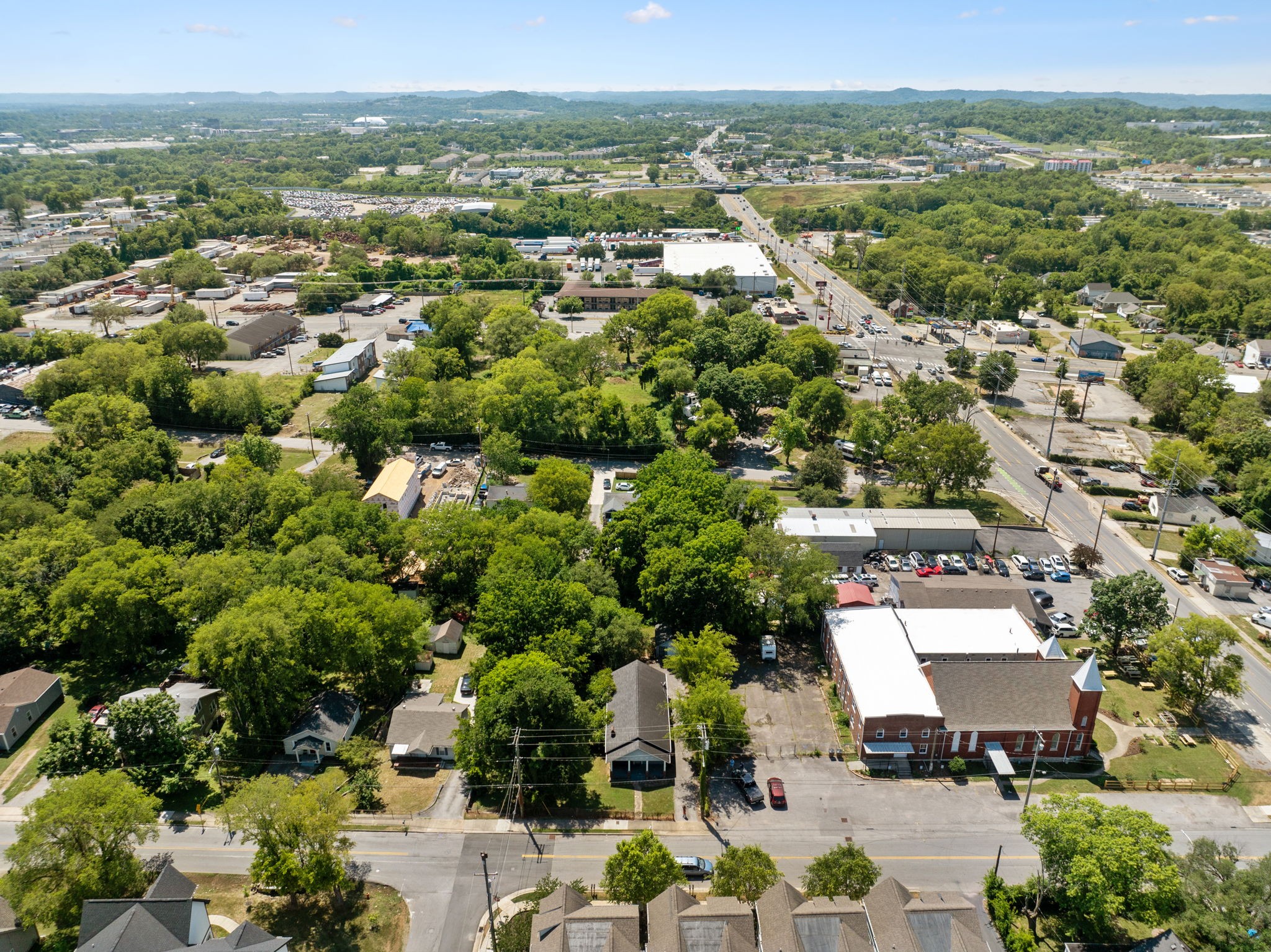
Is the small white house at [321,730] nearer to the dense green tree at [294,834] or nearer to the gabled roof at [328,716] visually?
the gabled roof at [328,716]

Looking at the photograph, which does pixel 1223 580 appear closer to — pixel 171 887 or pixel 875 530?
pixel 875 530

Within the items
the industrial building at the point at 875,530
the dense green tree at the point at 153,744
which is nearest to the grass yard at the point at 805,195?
the industrial building at the point at 875,530

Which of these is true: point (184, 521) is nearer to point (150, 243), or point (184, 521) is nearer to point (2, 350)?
point (2, 350)

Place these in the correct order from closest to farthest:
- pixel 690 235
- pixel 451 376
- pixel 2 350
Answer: pixel 451 376 → pixel 2 350 → pixel 690 235

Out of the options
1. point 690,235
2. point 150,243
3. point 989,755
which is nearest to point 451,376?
point 989,755

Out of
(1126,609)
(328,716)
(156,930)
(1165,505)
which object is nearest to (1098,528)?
(1165,505)

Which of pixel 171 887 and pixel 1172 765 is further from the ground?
pixel 171 887
